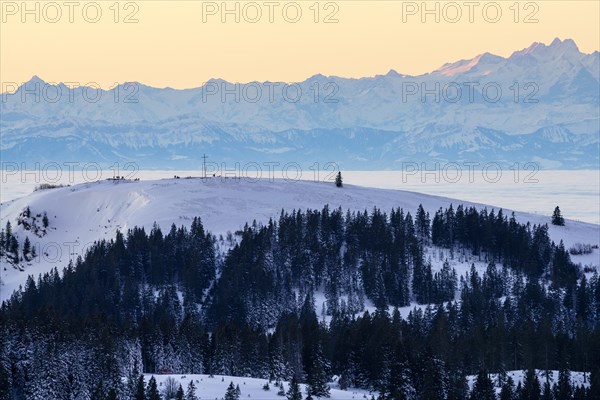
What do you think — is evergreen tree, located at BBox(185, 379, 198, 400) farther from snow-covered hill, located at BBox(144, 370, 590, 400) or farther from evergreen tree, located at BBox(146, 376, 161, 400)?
evergreen tree, located at BBox(146, 376, 161, 400)

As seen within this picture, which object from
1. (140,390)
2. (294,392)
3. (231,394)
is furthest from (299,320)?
(140,390)

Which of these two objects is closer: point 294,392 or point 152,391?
point 152,391

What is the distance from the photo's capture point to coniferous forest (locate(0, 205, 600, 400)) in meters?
110

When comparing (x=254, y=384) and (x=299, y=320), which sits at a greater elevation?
(x=254, y=384)

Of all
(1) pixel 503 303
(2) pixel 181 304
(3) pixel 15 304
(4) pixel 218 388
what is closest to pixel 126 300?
(2) pixel 181 304

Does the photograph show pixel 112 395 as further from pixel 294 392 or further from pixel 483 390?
pixel 483 390

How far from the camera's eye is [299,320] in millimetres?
158250

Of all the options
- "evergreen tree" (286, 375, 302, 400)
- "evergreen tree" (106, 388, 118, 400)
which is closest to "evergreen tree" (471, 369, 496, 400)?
"evergreen tree" (286, 375, 302, 400)

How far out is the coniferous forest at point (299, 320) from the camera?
10981 cm

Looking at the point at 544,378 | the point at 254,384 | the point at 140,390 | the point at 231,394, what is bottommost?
the point at 544,378

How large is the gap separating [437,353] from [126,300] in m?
71.5

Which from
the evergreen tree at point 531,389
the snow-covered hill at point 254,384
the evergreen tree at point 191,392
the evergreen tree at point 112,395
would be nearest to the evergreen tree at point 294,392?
the snow-covered hill at point 254,384

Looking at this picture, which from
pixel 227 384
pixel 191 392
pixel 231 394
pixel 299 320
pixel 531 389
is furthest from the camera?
pixel 299 320

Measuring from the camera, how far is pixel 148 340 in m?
136
